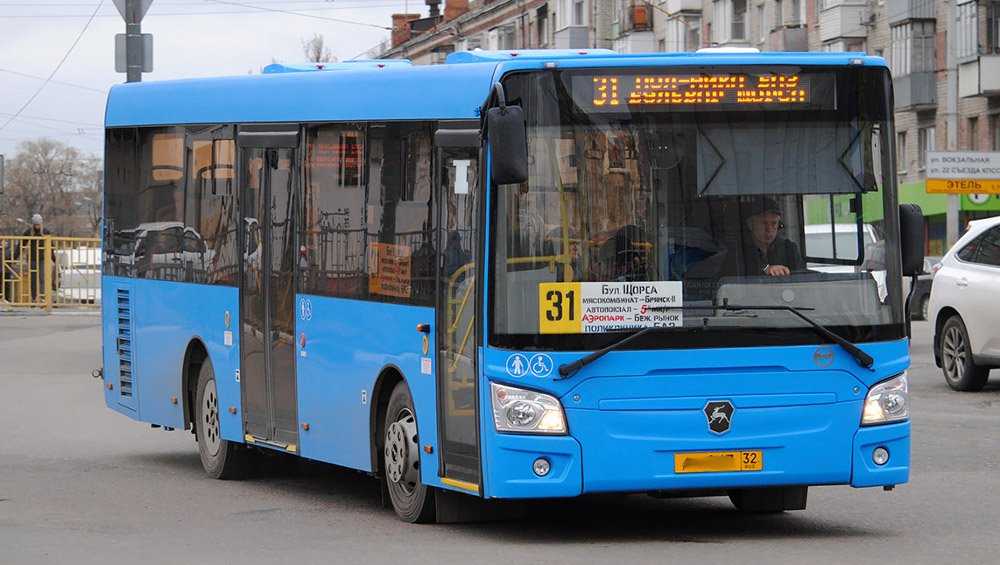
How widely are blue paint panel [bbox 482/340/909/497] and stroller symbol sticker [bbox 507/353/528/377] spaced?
0.09ft

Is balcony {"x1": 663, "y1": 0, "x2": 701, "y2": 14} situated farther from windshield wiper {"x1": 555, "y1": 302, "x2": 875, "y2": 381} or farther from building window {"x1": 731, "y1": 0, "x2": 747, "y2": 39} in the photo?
windshield wiper {"x1": 555, "y1": 302, "x2": 875, "y2": 381}

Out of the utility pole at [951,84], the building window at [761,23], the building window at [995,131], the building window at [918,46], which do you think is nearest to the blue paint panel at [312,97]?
the utility pole at [951,84]

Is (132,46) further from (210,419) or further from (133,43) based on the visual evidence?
(210,419)

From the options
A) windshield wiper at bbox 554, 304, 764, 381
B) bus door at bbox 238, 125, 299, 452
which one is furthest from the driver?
bus door at bbox 238, 125, 299, 452

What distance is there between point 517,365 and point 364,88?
261 centimetres

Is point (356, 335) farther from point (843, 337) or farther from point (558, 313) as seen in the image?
point (843, 337)

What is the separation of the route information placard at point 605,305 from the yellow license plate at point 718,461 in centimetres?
64

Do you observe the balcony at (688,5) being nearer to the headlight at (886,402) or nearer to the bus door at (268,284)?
the bus door at (268,284)

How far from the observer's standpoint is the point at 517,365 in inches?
396

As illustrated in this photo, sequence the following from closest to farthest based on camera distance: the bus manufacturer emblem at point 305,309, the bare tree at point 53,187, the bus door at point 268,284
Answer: the bus manufacturer emblem at point 305,309
the bus door at point 268,284
the bare tree at point 53,187

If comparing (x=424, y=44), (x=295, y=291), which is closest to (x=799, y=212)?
(x=295, y=291)

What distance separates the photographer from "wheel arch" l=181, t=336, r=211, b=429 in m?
14.9

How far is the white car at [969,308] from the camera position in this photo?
20.3m

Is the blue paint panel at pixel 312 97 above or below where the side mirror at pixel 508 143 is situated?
above
